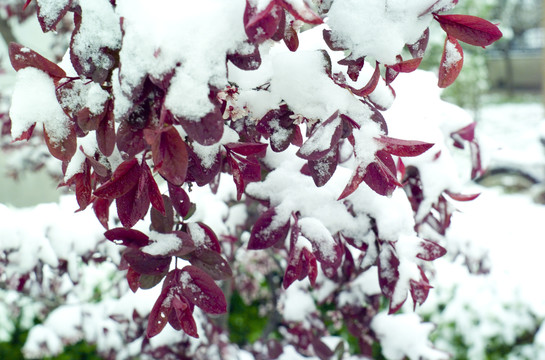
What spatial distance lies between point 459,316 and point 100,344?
5.83 feet

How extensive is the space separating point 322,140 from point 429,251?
1.38 feet

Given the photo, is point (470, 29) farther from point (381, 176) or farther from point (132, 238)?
point (132, 238)

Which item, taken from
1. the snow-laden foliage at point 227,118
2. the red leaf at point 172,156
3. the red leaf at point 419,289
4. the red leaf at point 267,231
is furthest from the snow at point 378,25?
the red leaf at point 419,289

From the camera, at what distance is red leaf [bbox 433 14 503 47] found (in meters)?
0.63

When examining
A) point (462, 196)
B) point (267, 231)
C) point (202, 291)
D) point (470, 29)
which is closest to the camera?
point (470, 29)

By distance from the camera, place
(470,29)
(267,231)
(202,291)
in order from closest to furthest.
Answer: (470,29) < (202,291) < (267,231)

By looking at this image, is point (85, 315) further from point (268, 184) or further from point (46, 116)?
point (46, 116)

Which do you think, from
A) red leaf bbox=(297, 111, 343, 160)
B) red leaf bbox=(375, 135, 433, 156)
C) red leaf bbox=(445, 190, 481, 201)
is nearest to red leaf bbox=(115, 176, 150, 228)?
red leaf bbox=(297, 111, 343, 160)

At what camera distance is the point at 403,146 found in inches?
25.6

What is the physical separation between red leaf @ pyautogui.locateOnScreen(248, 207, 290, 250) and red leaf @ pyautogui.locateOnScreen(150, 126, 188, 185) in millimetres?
313

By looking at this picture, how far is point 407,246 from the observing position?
0.95 m

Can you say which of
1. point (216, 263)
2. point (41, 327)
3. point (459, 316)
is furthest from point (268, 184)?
point (459, 316)

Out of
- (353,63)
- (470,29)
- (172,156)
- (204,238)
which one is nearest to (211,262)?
(204,238)

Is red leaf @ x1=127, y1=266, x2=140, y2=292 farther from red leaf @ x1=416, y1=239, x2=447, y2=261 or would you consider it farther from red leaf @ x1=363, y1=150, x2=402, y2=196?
red leaf @ x1=416, y1=239, x2=447, y2=261
